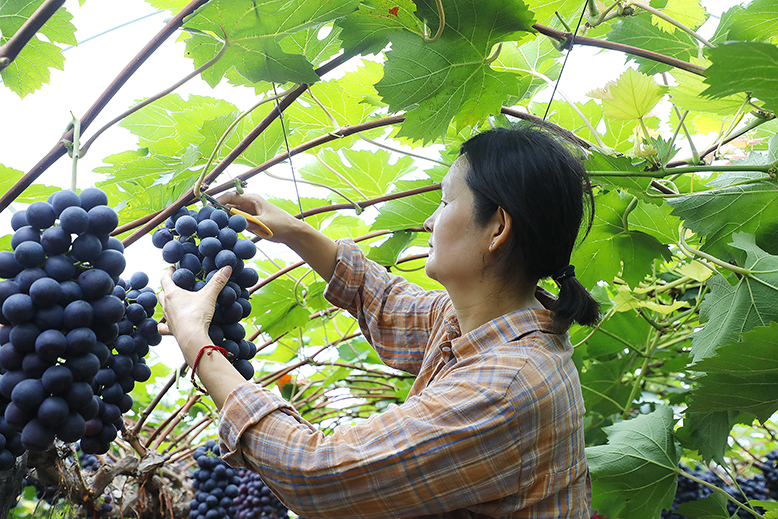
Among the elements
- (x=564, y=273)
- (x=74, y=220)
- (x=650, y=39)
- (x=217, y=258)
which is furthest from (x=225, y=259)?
(x=650, y=39)

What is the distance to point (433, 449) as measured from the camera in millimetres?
937

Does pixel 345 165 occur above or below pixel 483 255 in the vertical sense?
above

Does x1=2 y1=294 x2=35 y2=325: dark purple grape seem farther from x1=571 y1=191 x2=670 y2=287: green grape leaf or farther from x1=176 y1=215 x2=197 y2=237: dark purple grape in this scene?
x1=571 y1=191 x2=670 y2=287: green grape leaf

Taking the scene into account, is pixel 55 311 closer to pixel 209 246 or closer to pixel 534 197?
pixel 209 246

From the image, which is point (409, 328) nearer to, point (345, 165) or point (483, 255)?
point (483, 255)

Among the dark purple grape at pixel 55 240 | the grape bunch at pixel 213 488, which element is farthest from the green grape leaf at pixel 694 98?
the grape bunch at pixel 213 488

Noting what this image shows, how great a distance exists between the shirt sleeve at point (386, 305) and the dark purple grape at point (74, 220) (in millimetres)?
720

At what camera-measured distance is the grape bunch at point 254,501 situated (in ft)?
7.47

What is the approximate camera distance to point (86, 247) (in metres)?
0.85

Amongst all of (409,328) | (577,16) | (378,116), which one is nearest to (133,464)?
(409,328)

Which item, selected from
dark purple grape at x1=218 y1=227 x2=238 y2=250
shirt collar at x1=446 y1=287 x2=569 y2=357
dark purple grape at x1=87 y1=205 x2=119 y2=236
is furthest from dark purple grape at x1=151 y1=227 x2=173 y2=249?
shirt collar at x1=446 y1=287 x2=569 y2=357

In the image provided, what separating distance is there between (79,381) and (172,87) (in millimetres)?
488

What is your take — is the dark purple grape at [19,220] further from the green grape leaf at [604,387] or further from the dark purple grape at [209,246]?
the green grape leaf at [604,387]

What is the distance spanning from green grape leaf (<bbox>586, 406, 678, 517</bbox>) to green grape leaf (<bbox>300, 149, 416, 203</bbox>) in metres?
1.05
